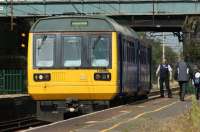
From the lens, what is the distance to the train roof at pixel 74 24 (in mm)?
20953

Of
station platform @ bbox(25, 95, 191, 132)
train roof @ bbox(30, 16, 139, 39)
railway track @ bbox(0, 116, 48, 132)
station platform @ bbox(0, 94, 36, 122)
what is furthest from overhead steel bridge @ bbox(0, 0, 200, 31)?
station platform @ bbox(25, 95, 191, 132)

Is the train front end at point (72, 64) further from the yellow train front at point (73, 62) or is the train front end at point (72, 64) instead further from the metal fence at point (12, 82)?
the metal fence at point (12, 82)

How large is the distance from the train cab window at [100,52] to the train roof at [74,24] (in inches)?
Result: 13.7

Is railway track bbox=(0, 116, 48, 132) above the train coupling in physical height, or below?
below

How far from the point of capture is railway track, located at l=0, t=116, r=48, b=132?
21.7m

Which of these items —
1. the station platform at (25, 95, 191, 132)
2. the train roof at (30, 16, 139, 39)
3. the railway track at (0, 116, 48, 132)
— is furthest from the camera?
the railway track at (0, 116, 48, 132)

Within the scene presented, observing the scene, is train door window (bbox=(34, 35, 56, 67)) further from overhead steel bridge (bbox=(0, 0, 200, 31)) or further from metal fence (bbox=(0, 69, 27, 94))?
overhead steel bridge (bbox=(0, 0, 200, 31))

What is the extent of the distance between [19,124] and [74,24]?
13.2ft

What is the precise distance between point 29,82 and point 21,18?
3715cm

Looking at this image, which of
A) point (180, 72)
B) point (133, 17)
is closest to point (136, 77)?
point (180, 72)

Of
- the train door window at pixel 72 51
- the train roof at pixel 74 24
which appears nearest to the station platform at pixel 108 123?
the train door window at pixel 72 51

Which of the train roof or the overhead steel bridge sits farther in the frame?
the overhead steel bridge

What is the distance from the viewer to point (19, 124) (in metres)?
23.0

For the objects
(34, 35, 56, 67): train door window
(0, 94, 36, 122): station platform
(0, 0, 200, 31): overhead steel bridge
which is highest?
(0, 0, 200, 31): overhead steel bridge
